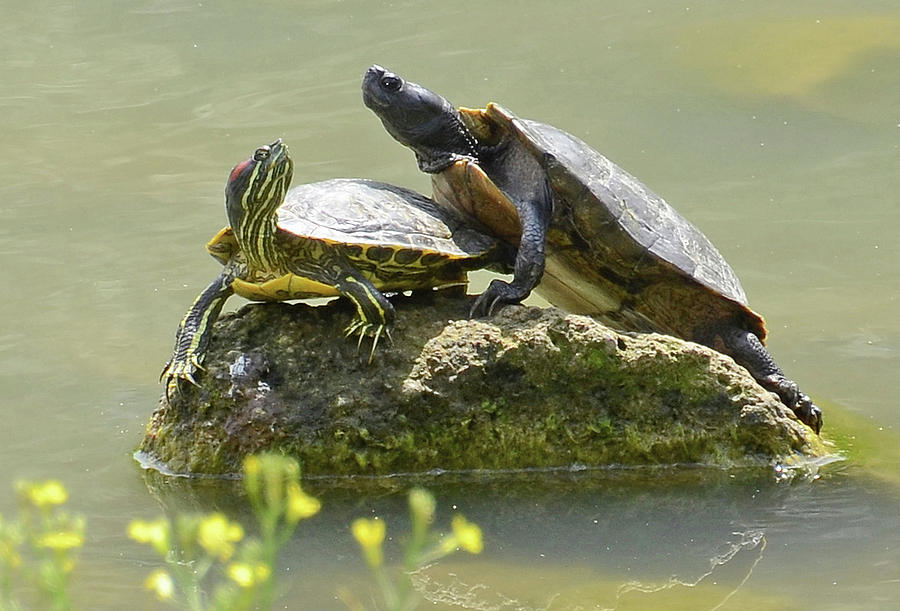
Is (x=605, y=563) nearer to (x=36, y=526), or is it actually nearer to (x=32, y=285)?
(x=36, y=526)

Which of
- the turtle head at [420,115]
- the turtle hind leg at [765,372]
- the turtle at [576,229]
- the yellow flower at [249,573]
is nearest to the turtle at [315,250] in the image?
the turtle at [576,229]

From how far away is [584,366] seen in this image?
4.22 meters

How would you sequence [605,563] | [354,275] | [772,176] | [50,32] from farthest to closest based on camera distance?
[50,32] → [772,176] → [354,275] → [605,563]

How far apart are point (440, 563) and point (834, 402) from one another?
7.04ft

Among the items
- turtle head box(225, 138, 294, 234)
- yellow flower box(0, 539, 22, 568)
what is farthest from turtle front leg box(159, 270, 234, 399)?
yellow flower box(0, 539, 22, 568)

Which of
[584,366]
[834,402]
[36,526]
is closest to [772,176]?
[834,402]

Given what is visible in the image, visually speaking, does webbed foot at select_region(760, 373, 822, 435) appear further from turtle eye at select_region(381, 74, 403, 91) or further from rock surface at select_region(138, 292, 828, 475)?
turtle eye at select_region(381, 74, 403, 91)

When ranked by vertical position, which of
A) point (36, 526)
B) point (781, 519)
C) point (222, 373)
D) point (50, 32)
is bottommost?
point (50, 32)

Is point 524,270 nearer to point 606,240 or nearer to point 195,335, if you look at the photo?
point 606,240

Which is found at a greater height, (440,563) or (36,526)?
(440,563)

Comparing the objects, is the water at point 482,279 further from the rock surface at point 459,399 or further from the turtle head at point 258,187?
the turtle head at point 258,187

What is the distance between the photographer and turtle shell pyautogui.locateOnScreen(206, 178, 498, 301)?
416 centimetres

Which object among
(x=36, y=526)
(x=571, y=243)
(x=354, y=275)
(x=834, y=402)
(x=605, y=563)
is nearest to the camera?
(x=605, y=563)

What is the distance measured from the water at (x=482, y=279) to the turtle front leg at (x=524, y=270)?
614mm
